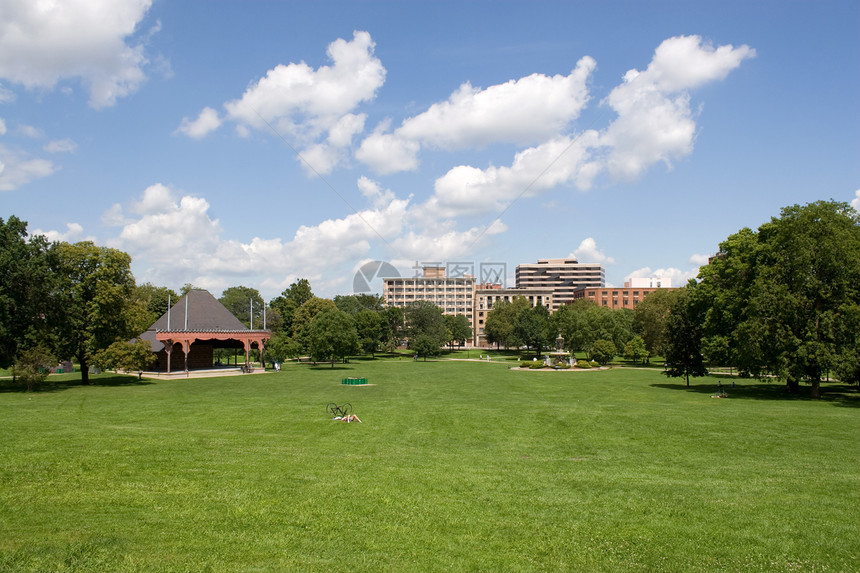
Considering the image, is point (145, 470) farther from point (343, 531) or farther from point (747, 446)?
point (747, 446)

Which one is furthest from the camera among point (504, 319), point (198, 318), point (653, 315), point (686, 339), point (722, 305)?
point (504, 319)

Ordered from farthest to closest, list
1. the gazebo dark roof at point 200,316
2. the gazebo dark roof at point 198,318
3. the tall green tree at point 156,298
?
the tall green tree at point 156,298, the gazebo dark roof at point 200,316, the gazebo dark roof at point 198,318

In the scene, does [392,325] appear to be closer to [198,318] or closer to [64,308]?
[198,318]

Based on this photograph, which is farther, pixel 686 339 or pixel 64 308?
pixel 686 339

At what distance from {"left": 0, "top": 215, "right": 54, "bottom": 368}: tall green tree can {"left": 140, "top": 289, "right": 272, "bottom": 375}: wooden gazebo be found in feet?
50.7

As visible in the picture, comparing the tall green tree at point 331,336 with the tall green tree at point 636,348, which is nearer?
the tall green tree at point 331,336

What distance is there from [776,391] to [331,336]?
150 feet

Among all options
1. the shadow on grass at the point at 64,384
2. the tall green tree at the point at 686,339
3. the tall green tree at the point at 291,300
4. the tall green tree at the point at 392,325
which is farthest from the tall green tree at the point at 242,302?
the tall green tree at the point at 686,339

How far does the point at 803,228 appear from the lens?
36.0 meters

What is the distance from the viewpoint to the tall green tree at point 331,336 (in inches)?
2687

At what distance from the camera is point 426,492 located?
13.0m

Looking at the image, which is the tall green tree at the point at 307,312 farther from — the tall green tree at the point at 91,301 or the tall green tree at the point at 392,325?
the tall green tree at the point at 91,301

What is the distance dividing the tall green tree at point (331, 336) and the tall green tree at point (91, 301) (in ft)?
84.7

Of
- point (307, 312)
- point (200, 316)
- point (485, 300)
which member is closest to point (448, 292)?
point (485, 300)
